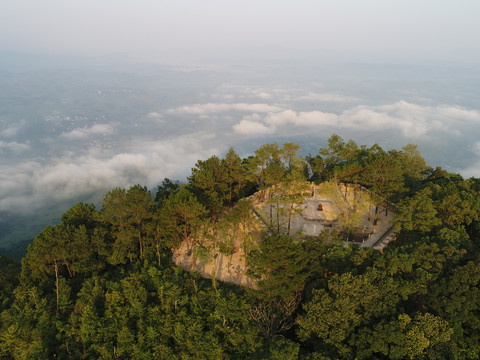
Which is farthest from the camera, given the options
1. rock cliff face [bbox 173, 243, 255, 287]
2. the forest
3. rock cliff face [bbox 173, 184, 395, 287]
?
rock cliff face [bbox 173, 184, 395, 287]

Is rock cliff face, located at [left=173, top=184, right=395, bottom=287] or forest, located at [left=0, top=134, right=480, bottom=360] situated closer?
forest, located at [left=0, top=134, right=480, bottom=360]

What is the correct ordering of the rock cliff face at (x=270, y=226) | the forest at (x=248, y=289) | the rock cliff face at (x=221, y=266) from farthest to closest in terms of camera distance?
the rock cliff face at (x=270, y=226)
the rock cliff face at (x=221, y=266)
the forest at (x=248, y=289)

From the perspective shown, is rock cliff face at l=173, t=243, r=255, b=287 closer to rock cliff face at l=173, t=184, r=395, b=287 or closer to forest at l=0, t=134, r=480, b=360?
rock cliff face at l=173, t=184, r=395, b=287

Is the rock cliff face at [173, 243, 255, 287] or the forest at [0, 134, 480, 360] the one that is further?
the rock cliff face at [173, 243, 255, 287]

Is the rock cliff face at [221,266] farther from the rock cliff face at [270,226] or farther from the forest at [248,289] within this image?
the forest at [248,289]

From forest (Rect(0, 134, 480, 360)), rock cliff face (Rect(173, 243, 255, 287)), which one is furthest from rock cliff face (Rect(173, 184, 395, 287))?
forest (Rect(0, 134, 480, 360))

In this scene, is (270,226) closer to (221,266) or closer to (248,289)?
(221,266)

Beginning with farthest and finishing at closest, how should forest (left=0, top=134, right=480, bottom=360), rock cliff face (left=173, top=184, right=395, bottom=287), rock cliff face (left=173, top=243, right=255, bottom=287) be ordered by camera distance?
rock cliff face (left=173, top=184, right=395, bottom=287) < rock cliff face (left=173, top=243, right=255, bottom=287) < forest (left=0, top=134, right=480, bottom=360)

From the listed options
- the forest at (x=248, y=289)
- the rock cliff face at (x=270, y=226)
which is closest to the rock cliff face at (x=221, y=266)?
the rock cliff face at (x=270, y=226)

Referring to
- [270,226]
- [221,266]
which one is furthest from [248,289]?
[270,226]
